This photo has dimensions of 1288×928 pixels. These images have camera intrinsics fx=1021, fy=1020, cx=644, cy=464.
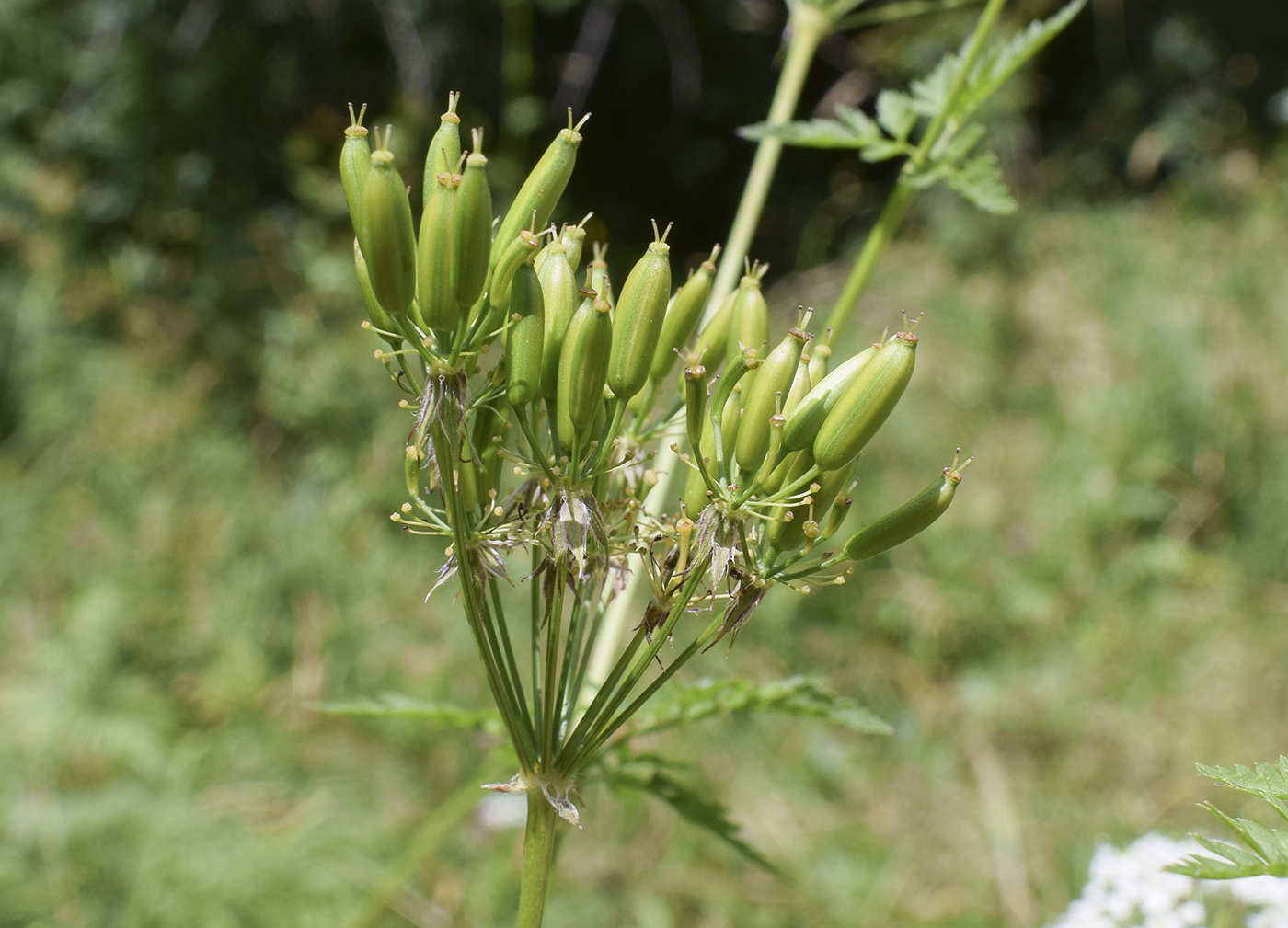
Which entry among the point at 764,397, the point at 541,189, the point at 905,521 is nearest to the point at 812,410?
the point at 764,397

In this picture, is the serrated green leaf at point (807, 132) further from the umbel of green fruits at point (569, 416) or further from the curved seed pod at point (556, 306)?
the curved seed pod at point (556, 306)

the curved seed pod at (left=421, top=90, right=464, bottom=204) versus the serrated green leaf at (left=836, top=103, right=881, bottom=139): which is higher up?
the serrated green leaf at (left=836, top=103, right=881, bottom=139)

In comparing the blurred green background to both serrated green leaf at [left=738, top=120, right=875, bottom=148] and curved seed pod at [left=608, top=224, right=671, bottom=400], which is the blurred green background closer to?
curved seed pod at [left=608, top=224, right=671, bottom=400]

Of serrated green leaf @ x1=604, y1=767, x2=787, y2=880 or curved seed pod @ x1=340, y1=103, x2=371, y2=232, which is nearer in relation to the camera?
curved seed pod @ x1=340, y1=103, x2=371, y2=232

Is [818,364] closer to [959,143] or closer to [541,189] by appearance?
[541,189]

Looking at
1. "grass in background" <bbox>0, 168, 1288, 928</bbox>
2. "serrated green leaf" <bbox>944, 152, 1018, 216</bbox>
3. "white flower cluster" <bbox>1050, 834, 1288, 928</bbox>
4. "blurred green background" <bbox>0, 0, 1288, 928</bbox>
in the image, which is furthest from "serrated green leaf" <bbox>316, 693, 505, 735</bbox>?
"grass in background" <bbox>0, 168, 1288, 928</bbox>

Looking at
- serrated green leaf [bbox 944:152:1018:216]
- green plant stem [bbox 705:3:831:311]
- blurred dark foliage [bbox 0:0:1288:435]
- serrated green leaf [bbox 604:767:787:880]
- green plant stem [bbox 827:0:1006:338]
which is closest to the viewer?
serrated green leaf [bbox 604:767:787:880]

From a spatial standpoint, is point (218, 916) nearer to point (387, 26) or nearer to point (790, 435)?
point (790, 435)
